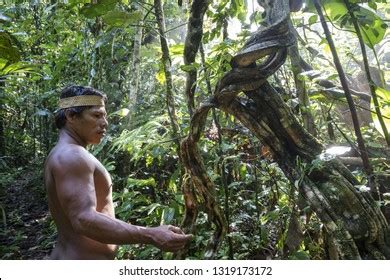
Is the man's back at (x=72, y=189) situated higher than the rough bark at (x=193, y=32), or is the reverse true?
the rough bark at (x=193, y=32)

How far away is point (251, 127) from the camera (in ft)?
3.93

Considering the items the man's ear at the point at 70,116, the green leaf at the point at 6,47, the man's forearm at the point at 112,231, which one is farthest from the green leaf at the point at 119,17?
the man's forearm at the point at 112,231

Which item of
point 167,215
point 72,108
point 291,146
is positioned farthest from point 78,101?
point 291,146

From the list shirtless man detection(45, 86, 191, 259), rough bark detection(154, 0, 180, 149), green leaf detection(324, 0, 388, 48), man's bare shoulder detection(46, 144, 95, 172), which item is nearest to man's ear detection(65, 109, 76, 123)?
shirtless man detection(45, 86, 191, 259)

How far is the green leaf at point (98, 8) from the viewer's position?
4.45 ft

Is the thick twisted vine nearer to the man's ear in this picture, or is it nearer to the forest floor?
the man's ear

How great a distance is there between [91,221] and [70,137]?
34 cm

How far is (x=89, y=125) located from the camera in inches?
44.6

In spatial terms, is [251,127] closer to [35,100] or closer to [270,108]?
[270,108]

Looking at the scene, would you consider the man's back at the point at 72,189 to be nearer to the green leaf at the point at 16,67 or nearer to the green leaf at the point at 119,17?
the green leaf at the point at 119,17

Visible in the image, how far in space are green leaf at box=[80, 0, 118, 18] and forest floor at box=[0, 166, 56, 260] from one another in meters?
1.15

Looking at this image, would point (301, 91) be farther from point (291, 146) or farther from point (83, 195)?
point (83, 195)

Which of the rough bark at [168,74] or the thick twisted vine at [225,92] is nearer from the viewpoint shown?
the thick twisted vine at [225,92]
